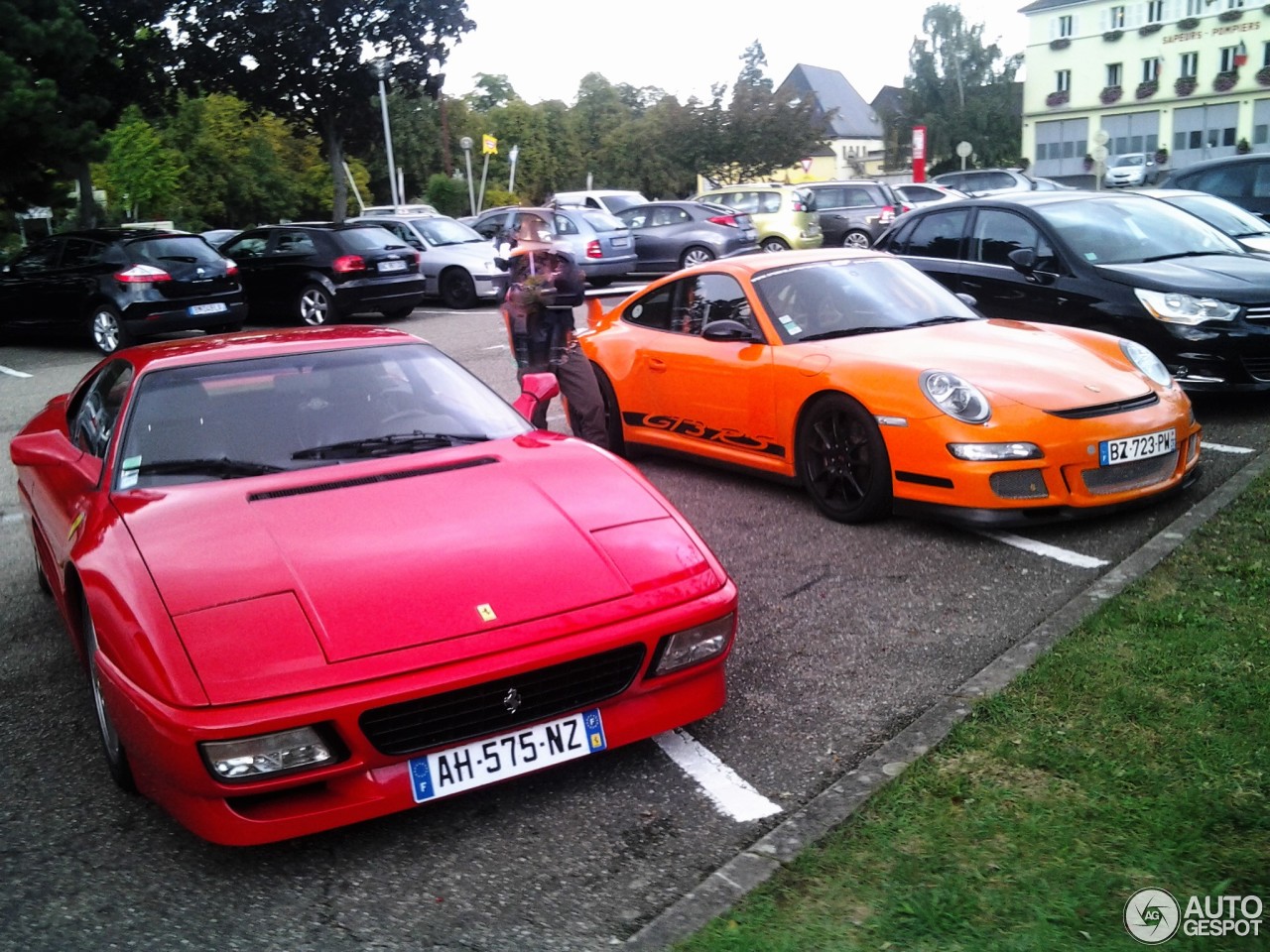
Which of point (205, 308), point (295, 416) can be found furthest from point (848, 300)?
point (205, 308)

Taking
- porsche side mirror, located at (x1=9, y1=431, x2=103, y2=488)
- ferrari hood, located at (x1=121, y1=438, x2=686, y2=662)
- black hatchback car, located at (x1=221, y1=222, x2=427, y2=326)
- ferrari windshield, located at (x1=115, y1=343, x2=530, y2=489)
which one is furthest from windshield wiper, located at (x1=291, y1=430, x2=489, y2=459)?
black hatchback car, located at (x1=221, y1=222, x2=427, y2=326)

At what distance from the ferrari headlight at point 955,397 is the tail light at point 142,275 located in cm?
1165

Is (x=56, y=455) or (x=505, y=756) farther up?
(x=56, y=455)

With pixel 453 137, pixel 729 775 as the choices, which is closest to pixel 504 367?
pixel 729 775

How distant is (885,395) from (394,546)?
3096mm

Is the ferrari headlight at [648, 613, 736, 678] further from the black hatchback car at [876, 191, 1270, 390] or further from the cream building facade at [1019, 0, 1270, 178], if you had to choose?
the cream building facade at [1019, 0, 1270, 178]

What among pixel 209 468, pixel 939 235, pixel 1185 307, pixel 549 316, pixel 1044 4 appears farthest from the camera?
pixel 1044 4

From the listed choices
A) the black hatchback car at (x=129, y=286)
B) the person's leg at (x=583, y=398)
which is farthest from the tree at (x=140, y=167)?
the person's leg at (x=583, y=398)

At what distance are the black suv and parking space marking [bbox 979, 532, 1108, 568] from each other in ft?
61.1

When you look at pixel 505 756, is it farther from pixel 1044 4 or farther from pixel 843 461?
pixel 1044 4

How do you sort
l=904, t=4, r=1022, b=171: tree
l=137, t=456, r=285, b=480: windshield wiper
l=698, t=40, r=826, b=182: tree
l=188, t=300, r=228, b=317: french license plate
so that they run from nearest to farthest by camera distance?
l=137, t=456, r=285, b=480: windshield wiper
l=188, t=300, r=228, b=317: french license plate
l=698, t=40, r=826, b=182: tree
l=904, t=4, r=1022, b=171: tree

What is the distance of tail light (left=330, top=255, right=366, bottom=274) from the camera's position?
1622 centimetres

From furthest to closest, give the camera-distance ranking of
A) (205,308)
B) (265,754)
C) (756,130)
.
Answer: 1. (756,130)
2. (205,308)
3. (265,754)

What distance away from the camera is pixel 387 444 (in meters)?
4.31
